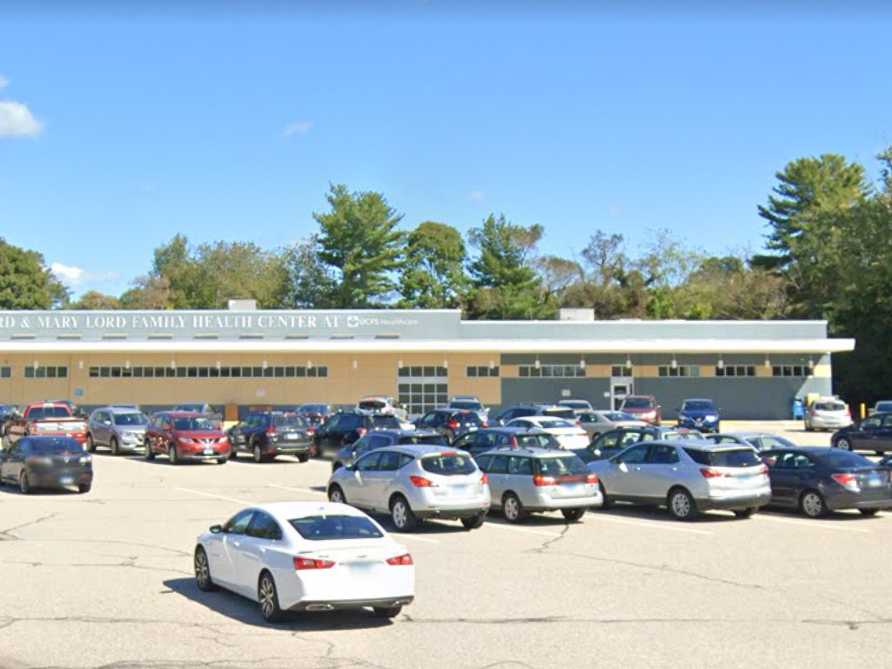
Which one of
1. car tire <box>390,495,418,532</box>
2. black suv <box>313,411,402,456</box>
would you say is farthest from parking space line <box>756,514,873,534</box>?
black suv <box>313,411,402,456</box>

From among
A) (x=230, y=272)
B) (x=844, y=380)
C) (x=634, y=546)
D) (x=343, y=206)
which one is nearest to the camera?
(x=634, y=546)

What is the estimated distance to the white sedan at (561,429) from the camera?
3144cm

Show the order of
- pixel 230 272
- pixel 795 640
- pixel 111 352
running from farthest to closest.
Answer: pixel 230 272, pixel 111 352, pixel 795 640

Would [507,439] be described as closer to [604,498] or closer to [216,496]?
[604,498]

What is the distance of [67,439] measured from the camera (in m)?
26.7

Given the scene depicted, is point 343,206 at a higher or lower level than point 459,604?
higher

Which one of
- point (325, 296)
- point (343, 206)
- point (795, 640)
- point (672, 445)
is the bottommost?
point (795, 640)

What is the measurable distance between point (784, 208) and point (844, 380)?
3389cm

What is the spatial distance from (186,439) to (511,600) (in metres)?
23.0

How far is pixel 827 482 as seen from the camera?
2166cm

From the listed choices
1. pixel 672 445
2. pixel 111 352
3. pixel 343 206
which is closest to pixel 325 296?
pixel 343 206

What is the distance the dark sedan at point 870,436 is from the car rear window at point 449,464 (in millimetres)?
19156

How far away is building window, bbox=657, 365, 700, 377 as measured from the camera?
59.7 meters

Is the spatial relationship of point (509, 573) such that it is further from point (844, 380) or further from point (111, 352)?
point (844, 380)
